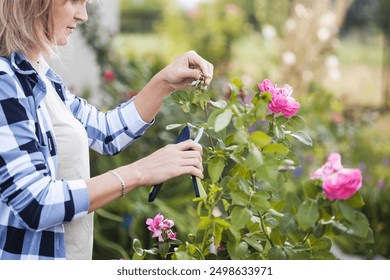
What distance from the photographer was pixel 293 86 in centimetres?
560

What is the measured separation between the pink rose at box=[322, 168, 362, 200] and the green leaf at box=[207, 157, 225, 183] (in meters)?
0.26

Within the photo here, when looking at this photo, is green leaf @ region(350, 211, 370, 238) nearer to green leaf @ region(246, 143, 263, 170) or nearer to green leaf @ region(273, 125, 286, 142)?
green leaf @ region(246, 143, 263, 170)

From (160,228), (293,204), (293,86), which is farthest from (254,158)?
(293,86)

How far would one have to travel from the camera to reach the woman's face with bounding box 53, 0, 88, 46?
143cm

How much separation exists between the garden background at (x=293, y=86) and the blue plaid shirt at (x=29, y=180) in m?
0.32

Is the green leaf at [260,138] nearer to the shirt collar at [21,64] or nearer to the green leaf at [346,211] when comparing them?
the green leaf at [346,211]

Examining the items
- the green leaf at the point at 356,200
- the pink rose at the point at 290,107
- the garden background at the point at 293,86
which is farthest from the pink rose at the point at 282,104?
the green leaf at the point at 356,200

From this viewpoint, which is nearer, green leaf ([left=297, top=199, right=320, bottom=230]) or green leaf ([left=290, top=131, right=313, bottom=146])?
green leaf ([left=297, top=199, right=320, bottom=230])

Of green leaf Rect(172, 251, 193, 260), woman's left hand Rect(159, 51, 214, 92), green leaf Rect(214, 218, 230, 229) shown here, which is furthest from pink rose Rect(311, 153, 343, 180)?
woman's left hand Rect(159, 51, 214, 92)

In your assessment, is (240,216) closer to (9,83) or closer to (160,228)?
(160,228)

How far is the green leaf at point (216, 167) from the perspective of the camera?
142 cm

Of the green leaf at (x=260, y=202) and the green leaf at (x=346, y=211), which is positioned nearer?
the green leaf at (x=346, y=211)
